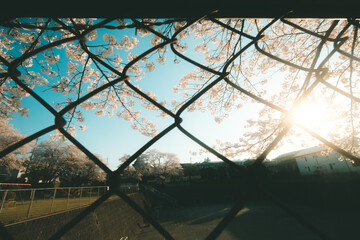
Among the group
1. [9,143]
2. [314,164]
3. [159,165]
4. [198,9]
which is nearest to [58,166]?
[9,143]

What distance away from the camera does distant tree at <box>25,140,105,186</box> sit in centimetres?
2902

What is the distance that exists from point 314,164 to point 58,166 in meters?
50.3

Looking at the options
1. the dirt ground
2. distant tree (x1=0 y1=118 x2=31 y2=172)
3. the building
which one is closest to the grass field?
the dirt ground

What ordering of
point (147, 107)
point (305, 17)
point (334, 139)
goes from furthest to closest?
point (334, 139) < point (147, 107) < point (305, 17)

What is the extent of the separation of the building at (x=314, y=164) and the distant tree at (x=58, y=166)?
39.4 m

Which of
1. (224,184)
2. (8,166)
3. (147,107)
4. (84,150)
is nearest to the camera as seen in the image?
(84,150)

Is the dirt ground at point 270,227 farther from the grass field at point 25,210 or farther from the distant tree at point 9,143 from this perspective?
the distant tree at point 9,143

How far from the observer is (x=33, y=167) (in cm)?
2895

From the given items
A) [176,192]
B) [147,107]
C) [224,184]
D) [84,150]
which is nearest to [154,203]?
[176,192]

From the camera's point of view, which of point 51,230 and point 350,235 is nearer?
point 51,230

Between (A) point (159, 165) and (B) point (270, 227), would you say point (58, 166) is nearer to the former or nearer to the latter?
(A) point (159, 165)

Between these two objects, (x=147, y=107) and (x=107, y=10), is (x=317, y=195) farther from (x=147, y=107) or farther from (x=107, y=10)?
(x=107, y=10)

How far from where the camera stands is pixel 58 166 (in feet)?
99.2

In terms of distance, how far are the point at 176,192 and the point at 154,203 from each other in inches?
147
